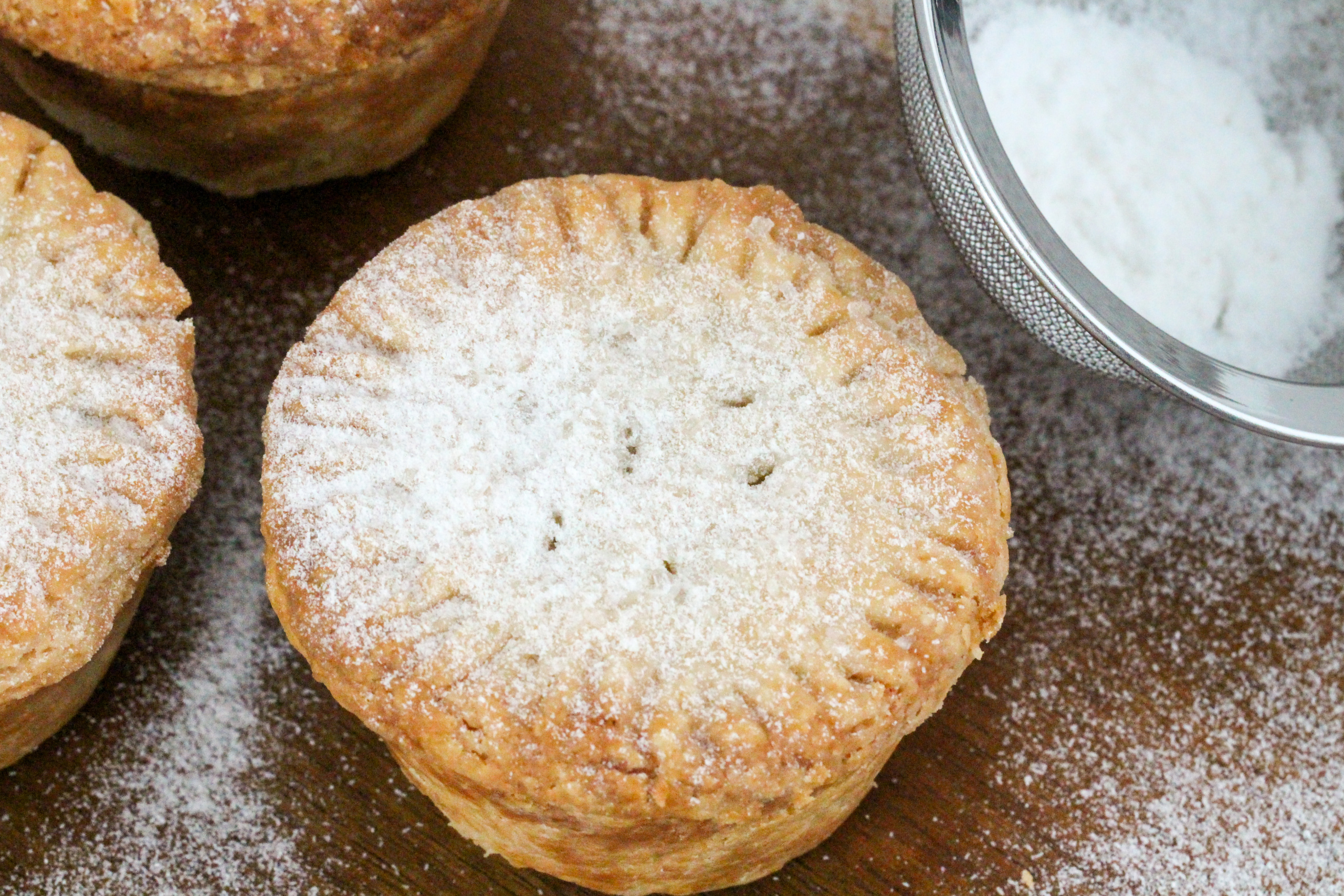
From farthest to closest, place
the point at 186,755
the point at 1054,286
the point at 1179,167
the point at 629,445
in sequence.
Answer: the point at 1179,167 → the point at 186,755 → the point at 1054,286 → the point at 629,445

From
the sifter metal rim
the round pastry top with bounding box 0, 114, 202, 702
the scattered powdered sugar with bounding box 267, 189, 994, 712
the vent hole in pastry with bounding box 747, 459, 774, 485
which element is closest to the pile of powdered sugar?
the sifter metal rim

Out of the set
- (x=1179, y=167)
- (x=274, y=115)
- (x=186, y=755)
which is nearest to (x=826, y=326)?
(x=1179, y=167)

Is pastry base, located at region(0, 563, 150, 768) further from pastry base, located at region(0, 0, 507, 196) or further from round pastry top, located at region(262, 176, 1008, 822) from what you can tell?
pastry base, located at region(0, 0, 507, 196)

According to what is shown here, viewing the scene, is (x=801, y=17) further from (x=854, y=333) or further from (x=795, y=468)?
(x=795, y=468)

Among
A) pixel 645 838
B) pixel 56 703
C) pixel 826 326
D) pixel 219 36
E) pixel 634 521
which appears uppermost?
pixel 219 36

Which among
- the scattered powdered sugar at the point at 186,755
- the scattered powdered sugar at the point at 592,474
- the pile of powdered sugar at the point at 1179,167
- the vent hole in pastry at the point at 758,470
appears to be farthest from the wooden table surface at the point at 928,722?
the vent hole in pastry at the point at 758,470

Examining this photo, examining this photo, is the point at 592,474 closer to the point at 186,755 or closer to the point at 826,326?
the point at 826,326

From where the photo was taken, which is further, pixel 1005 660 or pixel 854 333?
pixel 1005 660

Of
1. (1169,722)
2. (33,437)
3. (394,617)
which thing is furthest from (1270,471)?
(33,437)
